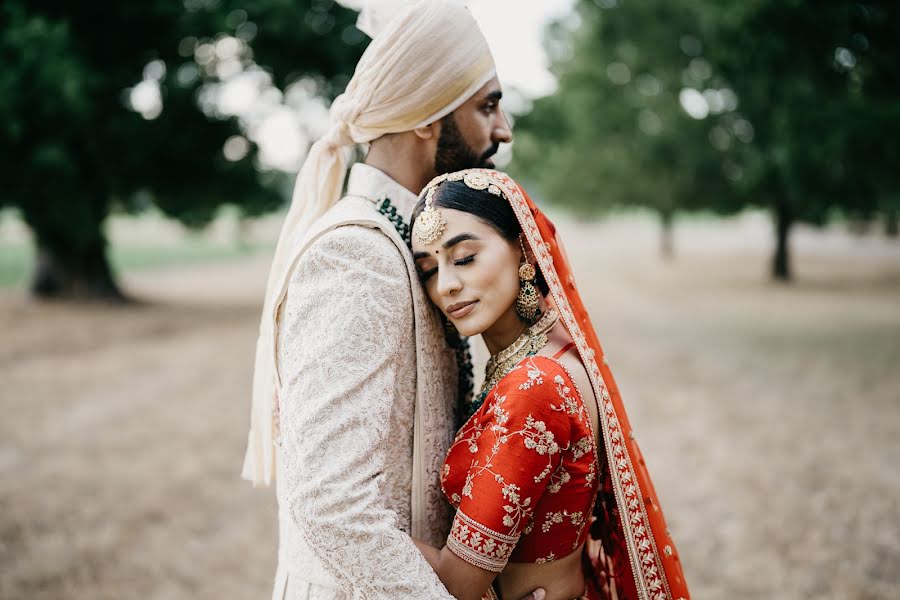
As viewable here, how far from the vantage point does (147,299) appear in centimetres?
1939

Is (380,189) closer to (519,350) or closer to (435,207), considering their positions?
(435,207)

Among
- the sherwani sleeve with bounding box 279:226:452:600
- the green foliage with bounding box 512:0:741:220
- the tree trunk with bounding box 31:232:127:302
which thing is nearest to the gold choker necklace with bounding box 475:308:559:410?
the sherwani sleeve with bounding box 279:226:452:600

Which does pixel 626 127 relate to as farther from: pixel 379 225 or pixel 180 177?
pixel 379 225

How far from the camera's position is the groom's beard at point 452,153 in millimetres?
1955

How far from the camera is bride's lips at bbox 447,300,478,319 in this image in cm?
175

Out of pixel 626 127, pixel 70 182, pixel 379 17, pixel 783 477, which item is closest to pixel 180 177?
pixel 70 182

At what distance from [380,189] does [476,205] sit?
300mm

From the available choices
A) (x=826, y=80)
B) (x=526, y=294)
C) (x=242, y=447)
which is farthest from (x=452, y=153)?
(x=826, y=80)

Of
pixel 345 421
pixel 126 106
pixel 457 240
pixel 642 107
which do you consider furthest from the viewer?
pixel 642 107

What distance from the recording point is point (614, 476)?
1853 mm

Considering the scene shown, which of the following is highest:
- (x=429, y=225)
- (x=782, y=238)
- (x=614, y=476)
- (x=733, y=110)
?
(x=733, y=110)

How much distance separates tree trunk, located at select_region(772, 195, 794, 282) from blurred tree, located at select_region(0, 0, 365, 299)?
12830 millimetres

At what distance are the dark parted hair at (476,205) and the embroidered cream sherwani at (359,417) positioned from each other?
14 cm

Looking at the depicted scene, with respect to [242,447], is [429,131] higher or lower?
higher
